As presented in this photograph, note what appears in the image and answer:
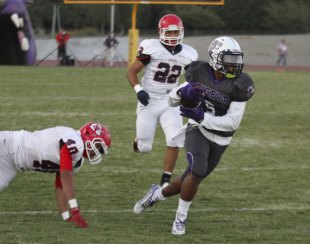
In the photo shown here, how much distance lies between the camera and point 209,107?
4812mm

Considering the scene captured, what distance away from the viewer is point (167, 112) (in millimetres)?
6422

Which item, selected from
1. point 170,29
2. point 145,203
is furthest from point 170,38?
point 145,203

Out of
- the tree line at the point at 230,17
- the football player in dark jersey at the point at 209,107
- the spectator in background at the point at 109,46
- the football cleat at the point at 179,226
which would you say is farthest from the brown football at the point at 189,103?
the tree line at the point at 230,17

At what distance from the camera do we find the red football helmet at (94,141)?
4602 millimetres

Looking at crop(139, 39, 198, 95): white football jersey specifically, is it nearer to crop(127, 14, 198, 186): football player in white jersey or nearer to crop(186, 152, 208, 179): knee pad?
crop(127, 14, 198, 186): football player in white jersey

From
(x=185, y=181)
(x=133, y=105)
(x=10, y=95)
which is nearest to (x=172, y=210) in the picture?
(x=185, y=181)

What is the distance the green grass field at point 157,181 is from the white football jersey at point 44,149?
1.29 ft

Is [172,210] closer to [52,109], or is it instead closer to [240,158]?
[240,158]

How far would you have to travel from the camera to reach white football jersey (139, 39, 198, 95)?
6.50 meters

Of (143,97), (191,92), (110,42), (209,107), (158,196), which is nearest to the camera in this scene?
(191,92)

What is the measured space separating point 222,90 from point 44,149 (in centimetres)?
121

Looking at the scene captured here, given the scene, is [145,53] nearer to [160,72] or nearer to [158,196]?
[160,72]

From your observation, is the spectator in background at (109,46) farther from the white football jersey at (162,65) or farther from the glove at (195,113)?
the glove at (195,113)

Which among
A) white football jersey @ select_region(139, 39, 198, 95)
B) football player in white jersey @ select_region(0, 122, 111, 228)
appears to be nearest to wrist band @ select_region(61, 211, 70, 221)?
football player in white jersey @ select_region(0, 122, 111, 228)
